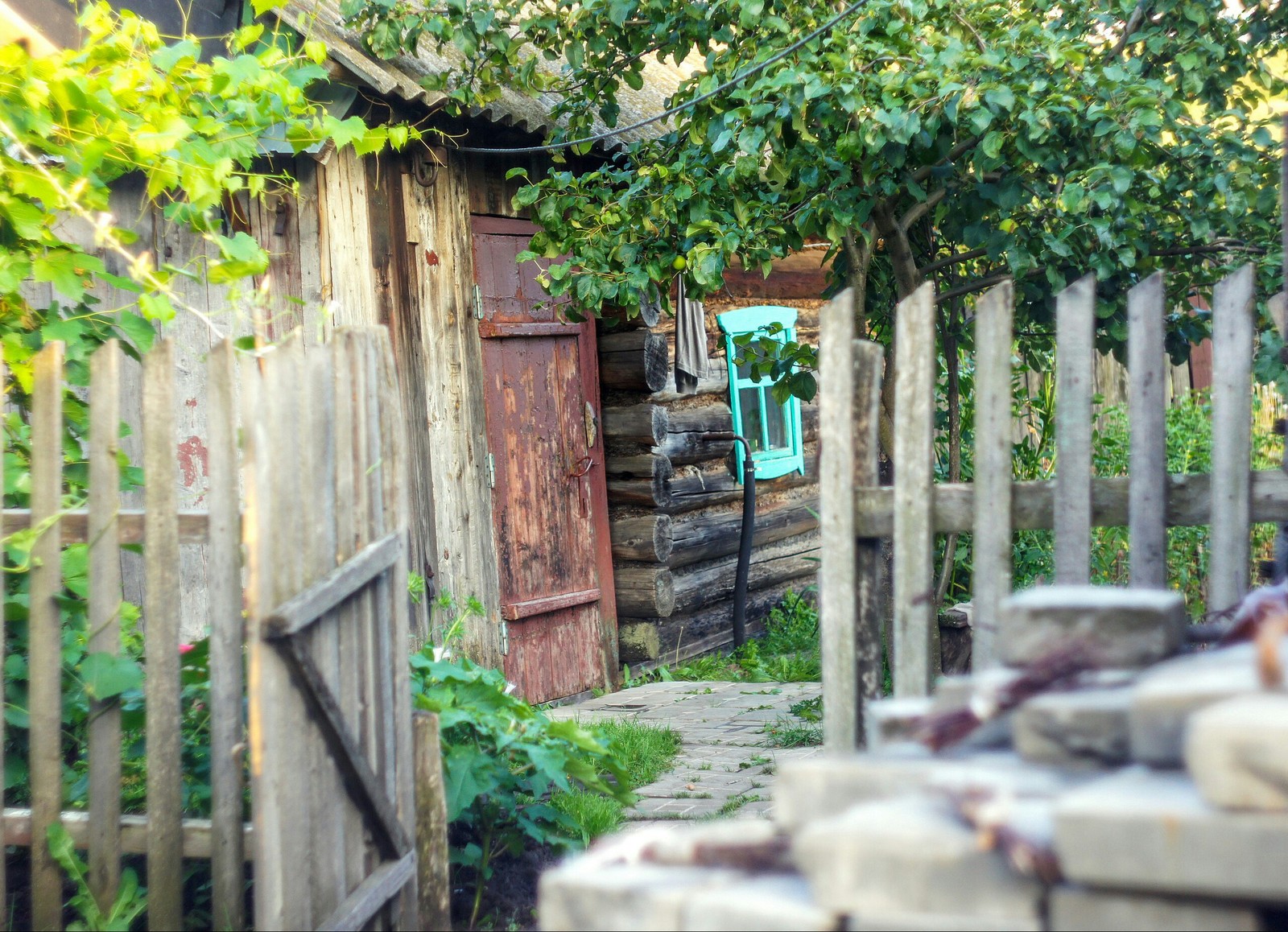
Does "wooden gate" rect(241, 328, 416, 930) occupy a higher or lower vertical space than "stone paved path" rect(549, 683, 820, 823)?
higher

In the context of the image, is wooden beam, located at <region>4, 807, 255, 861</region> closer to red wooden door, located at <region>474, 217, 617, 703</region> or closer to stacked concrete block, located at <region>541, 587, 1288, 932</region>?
stacked concrete block, located at <region>541, 587, 1288, 932</region>

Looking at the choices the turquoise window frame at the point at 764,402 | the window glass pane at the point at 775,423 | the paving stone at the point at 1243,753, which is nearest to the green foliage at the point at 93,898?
the paving stone at the point at 1243,753

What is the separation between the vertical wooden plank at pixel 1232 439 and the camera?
2379 mm

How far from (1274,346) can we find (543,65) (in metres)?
4.69

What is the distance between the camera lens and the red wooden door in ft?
22.6

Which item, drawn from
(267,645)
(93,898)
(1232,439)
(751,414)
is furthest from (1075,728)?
(751,414)

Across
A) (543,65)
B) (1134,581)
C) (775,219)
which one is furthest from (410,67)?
(1134,581)

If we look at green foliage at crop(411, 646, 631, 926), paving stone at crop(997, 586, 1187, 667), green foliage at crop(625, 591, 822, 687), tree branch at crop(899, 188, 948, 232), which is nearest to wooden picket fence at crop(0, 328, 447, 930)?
green foliage at crop(411, 646, 631, 926)

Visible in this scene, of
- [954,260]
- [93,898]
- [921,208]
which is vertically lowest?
[93,898]

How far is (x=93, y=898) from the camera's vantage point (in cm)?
290

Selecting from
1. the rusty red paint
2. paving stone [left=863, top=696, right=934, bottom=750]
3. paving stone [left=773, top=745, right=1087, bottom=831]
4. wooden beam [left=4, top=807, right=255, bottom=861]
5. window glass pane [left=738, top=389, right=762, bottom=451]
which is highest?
window glass pane [left=738, top=389, right=762, bottom=451]

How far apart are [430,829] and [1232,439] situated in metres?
2.08

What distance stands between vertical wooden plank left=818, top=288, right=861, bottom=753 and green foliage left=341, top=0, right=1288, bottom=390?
7.94ft

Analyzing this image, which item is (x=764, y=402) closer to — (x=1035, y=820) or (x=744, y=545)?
(x=744, y=545)
